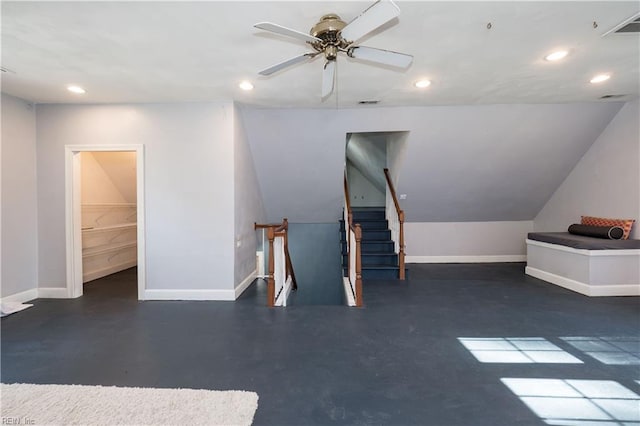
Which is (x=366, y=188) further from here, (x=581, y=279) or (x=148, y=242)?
(x=148, y=242)

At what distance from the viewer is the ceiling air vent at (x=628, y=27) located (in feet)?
7.54

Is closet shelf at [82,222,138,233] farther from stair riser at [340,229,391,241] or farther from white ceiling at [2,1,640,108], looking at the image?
stair riser at [340,229,391,241]

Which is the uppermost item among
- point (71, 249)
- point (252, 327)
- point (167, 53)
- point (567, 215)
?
point (167, 53)

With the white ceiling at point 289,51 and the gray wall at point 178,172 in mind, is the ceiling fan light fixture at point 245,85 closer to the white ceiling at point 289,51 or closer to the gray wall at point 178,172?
the white ceiling at point 289,51

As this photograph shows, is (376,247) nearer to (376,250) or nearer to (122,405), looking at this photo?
(376,250)

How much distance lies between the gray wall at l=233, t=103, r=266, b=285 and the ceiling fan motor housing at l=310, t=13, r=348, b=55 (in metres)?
2.39

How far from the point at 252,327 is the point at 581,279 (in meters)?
4.66

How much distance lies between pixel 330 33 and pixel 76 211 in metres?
4.39

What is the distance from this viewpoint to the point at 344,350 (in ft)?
8.89

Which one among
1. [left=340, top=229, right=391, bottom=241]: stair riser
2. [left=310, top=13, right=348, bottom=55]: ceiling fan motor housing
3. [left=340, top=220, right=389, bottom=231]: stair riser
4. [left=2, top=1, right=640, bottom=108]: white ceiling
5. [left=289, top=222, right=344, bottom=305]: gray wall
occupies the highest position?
[left=2, top=1, right=640, bottom=108]: white ceiling

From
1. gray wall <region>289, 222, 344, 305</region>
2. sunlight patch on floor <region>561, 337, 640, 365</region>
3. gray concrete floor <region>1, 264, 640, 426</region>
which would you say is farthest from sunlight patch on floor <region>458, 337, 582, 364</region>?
gray wall <region>289, 222, 344, 305</region>

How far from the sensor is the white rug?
72.2 inches

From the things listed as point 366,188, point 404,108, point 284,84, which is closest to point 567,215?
point 404,108

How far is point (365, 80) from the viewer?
3439 millimetres
